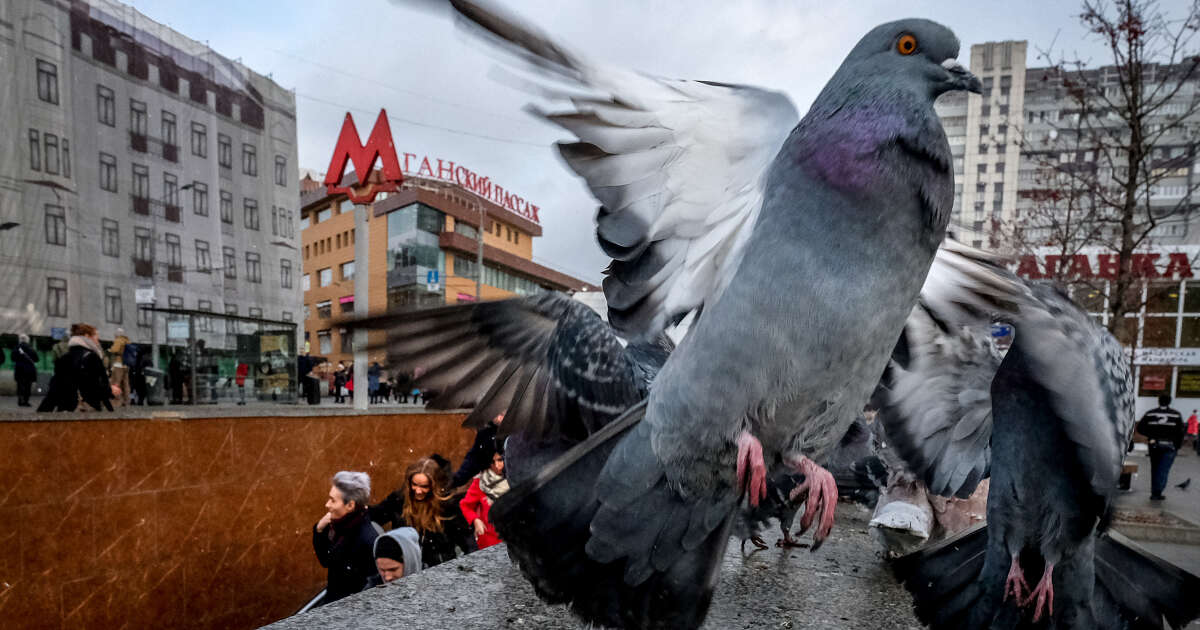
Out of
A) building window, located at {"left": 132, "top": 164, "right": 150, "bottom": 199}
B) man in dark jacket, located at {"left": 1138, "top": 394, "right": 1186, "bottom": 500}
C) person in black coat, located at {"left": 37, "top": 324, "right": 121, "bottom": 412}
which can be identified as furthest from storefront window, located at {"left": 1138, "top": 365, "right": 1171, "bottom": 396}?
building window, located at {"left": 132, "top": 164, "right": 150, "bottom": 199}

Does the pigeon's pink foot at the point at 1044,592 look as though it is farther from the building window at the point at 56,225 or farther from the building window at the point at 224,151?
the building window at the point at 224,151

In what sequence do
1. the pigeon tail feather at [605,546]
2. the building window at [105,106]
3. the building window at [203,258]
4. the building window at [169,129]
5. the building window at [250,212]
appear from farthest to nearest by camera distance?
the building window at [250,212] < the building window at [203,258] < the building window at [169,129] < the building window at [105,106] < the pigeon tail feather at [605,546]

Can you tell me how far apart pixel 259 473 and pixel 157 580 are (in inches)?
48.5

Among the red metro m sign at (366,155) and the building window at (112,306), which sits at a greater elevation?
the red metro m sign at (366,155)

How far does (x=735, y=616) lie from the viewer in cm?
264

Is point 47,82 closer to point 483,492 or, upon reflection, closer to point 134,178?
point 134,178

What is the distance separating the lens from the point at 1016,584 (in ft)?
6.35

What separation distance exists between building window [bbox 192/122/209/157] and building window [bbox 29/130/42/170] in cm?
323

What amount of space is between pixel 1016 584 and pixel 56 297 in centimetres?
1437

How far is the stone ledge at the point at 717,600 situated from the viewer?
2447mm

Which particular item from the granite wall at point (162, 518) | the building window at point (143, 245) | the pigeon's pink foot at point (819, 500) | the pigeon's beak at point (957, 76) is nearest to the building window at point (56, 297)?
the building window at point (143, 245)

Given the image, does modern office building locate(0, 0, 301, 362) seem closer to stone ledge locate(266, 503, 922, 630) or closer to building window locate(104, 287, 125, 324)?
building window locate(104, 287, 125, 324)

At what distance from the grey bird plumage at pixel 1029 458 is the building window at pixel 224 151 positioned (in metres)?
16.0

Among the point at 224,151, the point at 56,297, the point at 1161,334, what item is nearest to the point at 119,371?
the point at 56,297
